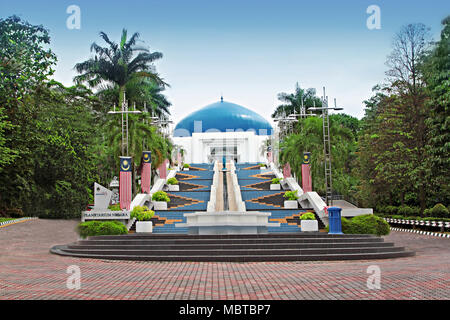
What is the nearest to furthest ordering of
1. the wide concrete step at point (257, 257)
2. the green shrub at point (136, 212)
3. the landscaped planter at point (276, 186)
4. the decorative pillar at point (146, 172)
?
the wide concrete step at point (257, 257)
the green shrub at point (136, 212)
the decorative pillar at point (146, 172)
the landscaped planter at point (276, 186)

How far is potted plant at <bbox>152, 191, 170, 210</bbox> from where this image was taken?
28.9 meters

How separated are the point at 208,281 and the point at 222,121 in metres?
67.6

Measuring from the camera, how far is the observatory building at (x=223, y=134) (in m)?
67.9

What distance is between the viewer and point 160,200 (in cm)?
2941

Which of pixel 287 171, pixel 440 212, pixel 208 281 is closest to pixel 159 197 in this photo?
pixel 287 171

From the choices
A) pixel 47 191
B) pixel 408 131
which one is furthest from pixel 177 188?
pixel 408 131

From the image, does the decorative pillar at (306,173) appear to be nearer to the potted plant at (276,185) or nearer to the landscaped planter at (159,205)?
the potted plant at (276,185)

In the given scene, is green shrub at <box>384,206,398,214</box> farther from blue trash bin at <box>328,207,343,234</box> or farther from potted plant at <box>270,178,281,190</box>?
blue trash bin at <box>328,207,343,234</box>

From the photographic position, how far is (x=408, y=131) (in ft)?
99.2

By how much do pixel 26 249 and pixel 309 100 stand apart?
35.3 meters

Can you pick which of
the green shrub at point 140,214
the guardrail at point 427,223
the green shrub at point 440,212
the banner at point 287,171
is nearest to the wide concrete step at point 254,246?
the green shrub at point 140,214

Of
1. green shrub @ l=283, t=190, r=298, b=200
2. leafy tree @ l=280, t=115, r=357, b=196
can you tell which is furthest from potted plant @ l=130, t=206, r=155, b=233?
leafy tree @ l=280, t=115, r=357, b=196

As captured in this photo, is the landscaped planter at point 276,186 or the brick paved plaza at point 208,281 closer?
the brick paved plaza at point 208,281

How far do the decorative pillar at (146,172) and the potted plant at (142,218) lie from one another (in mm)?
5750
